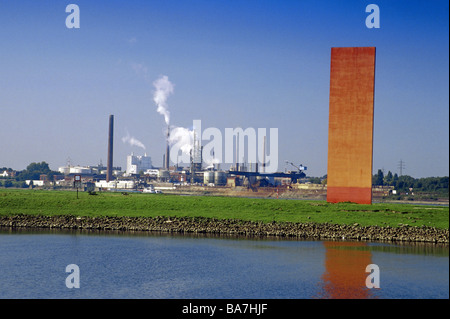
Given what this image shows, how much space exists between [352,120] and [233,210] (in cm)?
1522

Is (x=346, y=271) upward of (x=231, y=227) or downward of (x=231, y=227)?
downward

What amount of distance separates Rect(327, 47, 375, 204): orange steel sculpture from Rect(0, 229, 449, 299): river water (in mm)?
16406

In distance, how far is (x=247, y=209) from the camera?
59.6 metres

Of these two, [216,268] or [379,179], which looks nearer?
[216,268]

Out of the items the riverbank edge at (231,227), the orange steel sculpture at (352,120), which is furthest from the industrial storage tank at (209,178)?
the riverbank edge at (231,227)

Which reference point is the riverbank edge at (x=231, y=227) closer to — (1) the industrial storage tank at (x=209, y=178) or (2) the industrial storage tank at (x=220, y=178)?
(2) the industrial storage tank at (x=220, y=178)

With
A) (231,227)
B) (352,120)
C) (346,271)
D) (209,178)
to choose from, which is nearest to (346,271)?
(346,271)

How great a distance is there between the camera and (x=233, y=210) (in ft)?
195

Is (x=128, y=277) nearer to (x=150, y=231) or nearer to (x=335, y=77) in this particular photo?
(x=150, y=231)

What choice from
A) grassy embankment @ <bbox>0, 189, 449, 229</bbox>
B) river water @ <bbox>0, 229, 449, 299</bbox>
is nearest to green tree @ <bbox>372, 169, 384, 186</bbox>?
grassy embankment @ <bbox>0, 189, 449, 229</bbox>

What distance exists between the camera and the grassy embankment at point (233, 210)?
51844 millimetres

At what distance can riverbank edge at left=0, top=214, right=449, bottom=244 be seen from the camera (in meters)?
45.4

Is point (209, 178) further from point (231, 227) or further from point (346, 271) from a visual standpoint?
point (346, 271)
